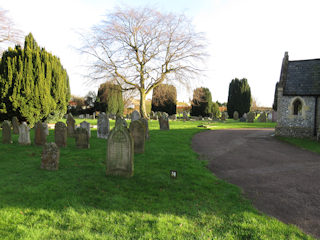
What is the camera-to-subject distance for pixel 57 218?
3361 millimetres

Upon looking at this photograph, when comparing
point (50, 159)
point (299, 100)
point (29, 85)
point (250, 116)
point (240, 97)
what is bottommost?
point (50, 159)

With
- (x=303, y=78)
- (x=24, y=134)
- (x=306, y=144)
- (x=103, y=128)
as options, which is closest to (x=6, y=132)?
(x=24, y=134)

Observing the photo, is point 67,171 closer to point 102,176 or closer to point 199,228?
point 102,176

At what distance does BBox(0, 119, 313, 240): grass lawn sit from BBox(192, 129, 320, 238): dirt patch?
1.30ft

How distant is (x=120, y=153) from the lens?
5418 millimetres

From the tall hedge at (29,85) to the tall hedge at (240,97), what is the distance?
34095mm

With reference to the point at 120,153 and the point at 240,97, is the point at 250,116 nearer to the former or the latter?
the point at 240,97

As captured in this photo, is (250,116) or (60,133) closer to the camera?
(60,133)

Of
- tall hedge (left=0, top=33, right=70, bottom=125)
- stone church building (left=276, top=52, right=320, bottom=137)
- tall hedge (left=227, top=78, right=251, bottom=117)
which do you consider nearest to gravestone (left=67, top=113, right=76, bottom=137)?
tall hedge (left=0, top=33, right=70, bottom=125)

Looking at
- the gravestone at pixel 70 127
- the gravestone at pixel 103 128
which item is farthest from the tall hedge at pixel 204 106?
the gravestone at pixel 70 127

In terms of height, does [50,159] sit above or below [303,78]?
below

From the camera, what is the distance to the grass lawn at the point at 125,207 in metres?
3.08

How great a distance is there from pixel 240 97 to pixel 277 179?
127ft

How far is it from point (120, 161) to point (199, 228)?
9.31ft
